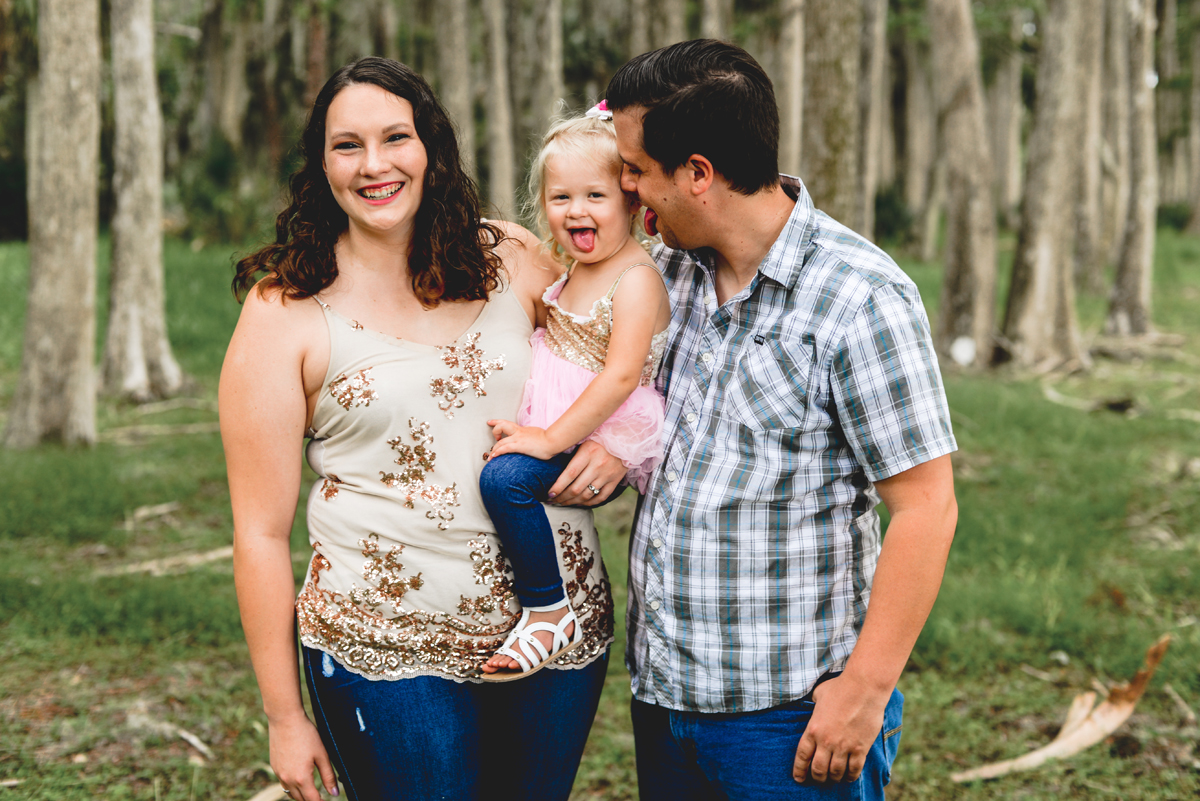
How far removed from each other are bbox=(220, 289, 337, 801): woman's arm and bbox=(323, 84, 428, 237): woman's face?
0.24 meters

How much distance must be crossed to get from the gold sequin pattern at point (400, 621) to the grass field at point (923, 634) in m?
1.89

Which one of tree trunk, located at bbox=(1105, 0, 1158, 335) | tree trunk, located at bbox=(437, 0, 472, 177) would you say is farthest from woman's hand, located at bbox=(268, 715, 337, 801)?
tree trunk, located at bbox=(1105, 0, 1158, 335)

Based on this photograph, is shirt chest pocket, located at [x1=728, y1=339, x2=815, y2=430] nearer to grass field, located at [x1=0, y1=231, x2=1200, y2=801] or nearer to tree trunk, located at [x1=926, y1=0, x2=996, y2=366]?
grass field, located at [x1=0, y1=231, x2=1200, y2=801]

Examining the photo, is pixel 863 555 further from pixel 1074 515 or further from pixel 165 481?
pixel 165 481

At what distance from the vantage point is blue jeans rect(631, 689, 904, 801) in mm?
1941

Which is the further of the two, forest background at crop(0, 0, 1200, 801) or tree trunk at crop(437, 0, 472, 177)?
tree trunk at crop(437, 0, 472, 177)

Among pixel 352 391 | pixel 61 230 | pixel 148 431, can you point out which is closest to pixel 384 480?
pixel 352 391

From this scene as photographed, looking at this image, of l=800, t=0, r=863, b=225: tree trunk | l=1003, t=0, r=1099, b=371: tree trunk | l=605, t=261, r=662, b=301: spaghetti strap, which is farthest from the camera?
l=1003, t=0, r=1099, b=371: tree trunk

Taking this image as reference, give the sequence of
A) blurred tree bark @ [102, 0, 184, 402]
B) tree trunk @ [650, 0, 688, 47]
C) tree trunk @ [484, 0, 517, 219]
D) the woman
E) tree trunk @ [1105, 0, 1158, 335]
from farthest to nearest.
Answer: tree trunk @ [484, 0, 517, 219] → tree trunk @ [1105, 0, 1158, 335] → tree trunk @ [650, 0, 688, 47] → blurred tree bark @ [102, 0, 184, 402] → the woman

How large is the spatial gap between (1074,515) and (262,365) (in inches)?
226

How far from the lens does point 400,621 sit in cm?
202

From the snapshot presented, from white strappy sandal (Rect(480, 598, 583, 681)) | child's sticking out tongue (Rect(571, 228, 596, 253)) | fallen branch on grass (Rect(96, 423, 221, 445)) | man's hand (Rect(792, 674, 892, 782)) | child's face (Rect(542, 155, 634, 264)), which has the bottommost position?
fallen branch on grass (Rect(96, 423, 221, 445))

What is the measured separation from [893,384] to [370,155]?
45.7 inches

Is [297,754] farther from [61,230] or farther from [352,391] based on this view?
[61,230]
